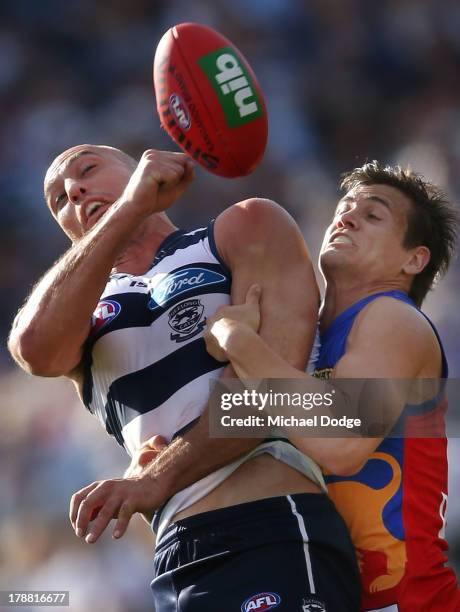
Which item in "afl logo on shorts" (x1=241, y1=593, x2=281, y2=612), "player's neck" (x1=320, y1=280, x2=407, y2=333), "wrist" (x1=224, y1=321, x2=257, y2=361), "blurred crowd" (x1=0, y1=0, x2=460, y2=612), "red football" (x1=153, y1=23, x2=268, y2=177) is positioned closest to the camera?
"afl logo on shorts" (x1=241, y1=593, x2=281, y2=612)

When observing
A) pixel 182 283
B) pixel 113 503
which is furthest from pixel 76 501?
pixel 182 283

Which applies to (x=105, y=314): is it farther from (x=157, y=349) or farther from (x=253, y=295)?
(x=253, y=295)

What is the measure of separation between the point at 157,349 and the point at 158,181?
414 mm

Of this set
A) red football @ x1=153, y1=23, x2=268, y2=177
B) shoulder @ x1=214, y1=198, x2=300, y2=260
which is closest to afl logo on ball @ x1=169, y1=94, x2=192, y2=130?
red football @ x1=153, y1=23, x2=268, y2=177

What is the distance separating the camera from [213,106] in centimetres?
259

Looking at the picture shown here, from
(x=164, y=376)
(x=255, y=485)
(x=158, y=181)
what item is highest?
(x=158, y=181)

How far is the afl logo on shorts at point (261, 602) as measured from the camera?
7.03 feet

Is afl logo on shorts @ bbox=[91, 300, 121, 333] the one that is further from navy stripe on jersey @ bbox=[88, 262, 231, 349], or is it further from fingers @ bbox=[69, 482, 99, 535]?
fingers @ bbox=[69, 482, 99, 535]

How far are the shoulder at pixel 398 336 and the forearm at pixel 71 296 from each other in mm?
638

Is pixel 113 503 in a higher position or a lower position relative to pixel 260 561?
higher

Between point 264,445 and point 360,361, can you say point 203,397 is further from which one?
point 360,361

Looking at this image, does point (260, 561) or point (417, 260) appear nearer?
point (260, 561)

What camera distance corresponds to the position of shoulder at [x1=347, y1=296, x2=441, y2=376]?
2.56 meters

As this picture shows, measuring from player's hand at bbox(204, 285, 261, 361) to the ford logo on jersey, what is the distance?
0.11 metres
